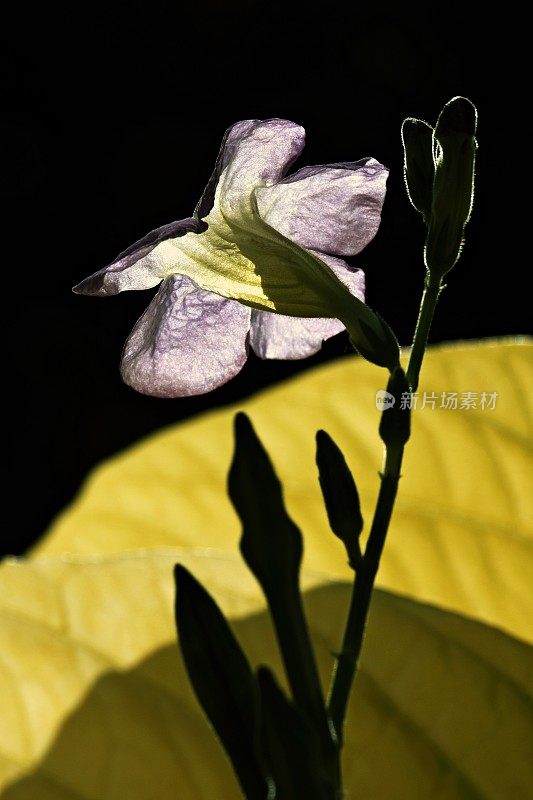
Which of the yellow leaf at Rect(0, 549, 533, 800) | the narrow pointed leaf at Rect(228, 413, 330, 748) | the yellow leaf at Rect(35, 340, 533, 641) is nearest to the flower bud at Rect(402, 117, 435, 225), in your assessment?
the narrow pointed leaf at Rect(228, 413, 330, 748)

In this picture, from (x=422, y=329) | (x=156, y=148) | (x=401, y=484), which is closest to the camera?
(x=422, y=329)

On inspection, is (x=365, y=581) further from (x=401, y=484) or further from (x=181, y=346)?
(x=401, y=484)

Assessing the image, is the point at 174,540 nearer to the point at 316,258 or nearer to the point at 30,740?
the point at 30,740

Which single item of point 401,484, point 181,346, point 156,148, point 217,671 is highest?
point 181,346

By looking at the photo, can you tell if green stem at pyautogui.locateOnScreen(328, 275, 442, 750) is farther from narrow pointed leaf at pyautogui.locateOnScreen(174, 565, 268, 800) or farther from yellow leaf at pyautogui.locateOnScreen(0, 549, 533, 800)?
yellow leaf at pyautogui.locateOnScreen(0, 549, 533, 800)

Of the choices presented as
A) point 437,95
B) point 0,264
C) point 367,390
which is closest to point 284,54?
point 437,95

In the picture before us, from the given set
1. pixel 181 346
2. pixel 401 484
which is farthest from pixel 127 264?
pixel 401 484
